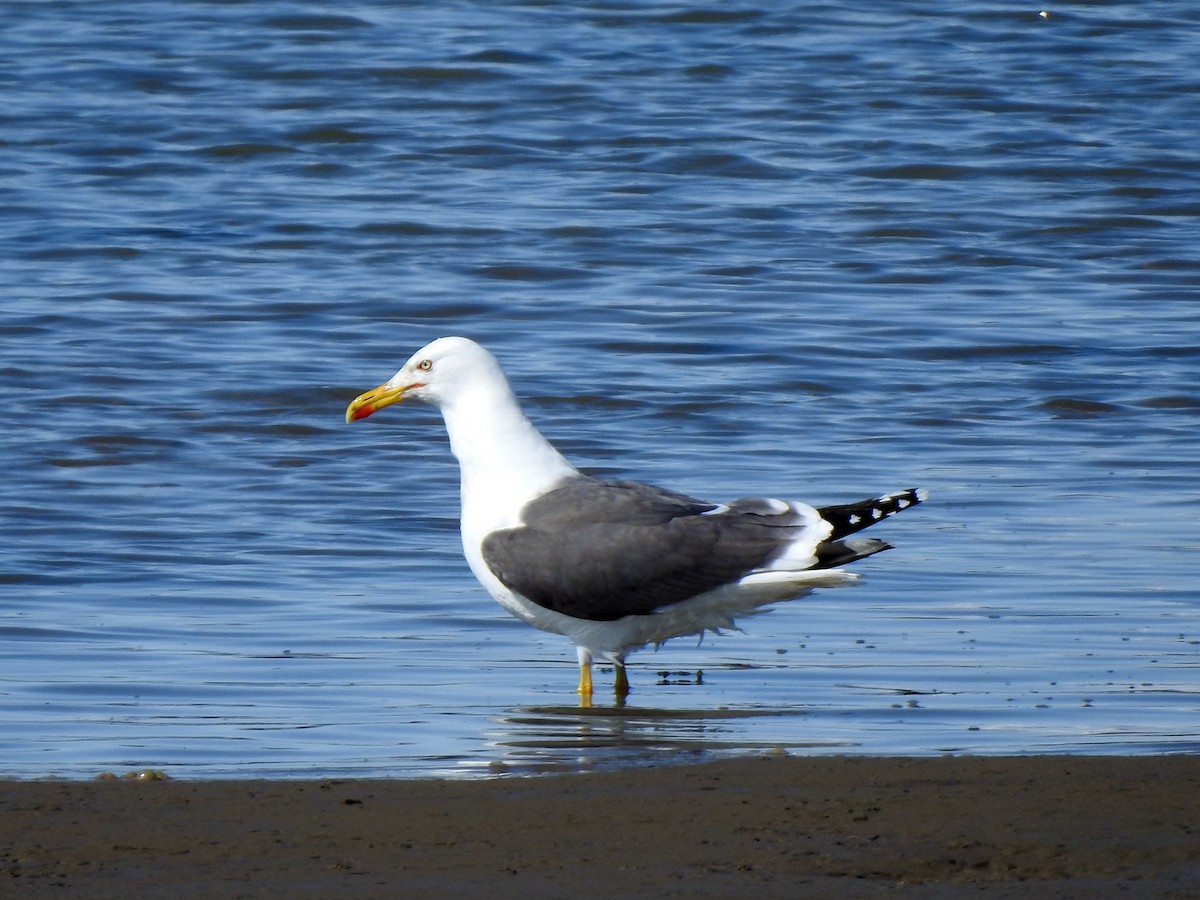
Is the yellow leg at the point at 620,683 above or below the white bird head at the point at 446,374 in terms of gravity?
below

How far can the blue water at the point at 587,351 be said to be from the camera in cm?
616

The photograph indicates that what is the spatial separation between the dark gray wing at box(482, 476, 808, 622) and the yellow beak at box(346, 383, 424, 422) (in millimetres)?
706

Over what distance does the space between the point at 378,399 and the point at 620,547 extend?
43.7 inches

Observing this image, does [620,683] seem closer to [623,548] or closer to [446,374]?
[623,548]

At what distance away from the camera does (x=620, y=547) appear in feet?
21.4

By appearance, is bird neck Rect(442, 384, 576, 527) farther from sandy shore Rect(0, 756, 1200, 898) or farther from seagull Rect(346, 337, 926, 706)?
sandy shore Rect(0, 756, 1200, 898)

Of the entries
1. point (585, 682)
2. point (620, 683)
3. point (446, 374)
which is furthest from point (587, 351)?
point (585, 682)

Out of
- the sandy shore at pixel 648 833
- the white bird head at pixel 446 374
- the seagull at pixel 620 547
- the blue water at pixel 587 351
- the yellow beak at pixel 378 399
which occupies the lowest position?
the blue water at pixel 587 351

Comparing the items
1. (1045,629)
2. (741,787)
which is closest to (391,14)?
(1045,629)

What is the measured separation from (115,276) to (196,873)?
31.5ft

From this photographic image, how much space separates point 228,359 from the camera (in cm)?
1125

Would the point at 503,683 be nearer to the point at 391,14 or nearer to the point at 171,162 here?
the point at 171,162

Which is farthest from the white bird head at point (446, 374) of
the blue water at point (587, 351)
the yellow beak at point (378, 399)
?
the blue water at point (587, 351)

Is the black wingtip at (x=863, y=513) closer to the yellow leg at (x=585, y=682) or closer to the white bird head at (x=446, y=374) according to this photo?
the yellow leg at (x=585, y=682)
